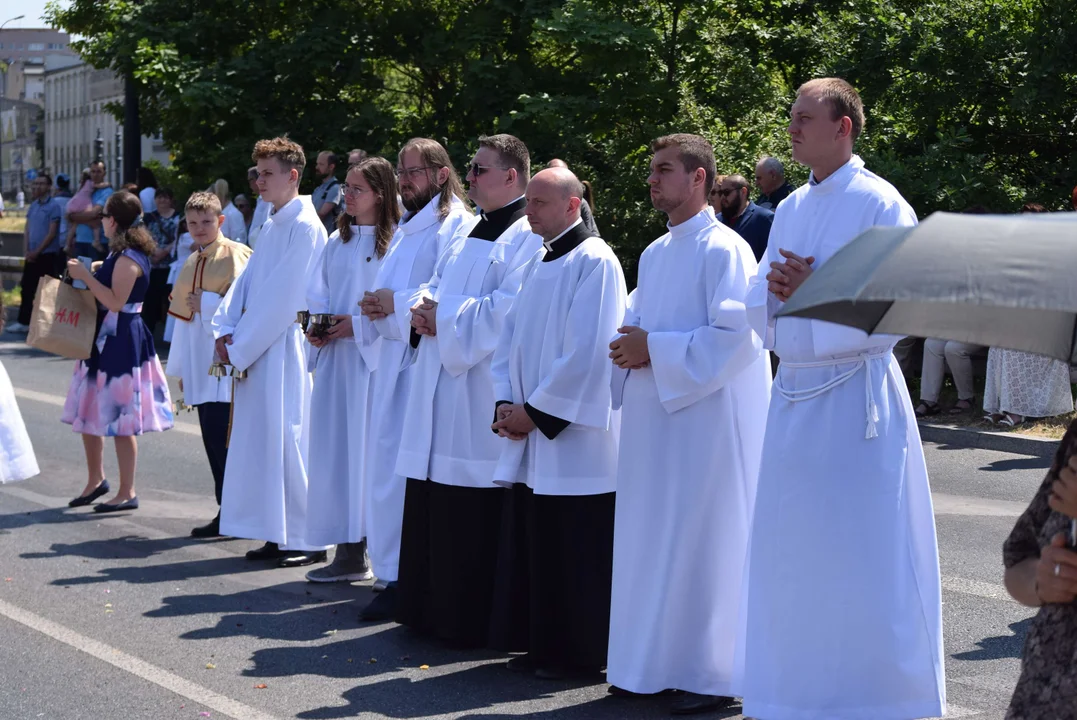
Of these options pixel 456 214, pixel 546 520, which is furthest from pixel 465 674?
pixel 456 214

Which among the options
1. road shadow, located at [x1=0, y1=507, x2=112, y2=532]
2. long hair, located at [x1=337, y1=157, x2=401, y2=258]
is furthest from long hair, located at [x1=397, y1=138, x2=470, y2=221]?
road shadow, located at [x1=0, y1=507, x2=112, y2=532]

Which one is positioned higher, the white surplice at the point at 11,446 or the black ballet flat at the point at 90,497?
the white surplice at the point at 11,446

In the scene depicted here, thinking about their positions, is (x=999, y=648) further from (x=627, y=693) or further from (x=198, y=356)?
(x=198, y=356)

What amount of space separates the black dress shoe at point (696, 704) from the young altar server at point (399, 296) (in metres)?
2.11

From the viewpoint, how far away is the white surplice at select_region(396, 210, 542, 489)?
21.5ft

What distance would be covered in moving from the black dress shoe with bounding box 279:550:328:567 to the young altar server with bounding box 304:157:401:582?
13.4 inches

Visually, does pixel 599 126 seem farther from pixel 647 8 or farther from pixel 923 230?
pixel 923 230

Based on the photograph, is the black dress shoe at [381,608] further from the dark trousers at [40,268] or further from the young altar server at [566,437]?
the dark trousers at [40,268]

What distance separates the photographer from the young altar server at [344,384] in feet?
26.1

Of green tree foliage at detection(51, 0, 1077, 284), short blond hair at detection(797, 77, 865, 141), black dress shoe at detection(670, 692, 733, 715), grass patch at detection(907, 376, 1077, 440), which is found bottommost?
black dress shoe at detection(670, 692, 733, 715)

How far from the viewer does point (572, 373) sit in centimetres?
599

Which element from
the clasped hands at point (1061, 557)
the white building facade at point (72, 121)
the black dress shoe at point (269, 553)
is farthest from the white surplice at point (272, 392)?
the white building facade at point (72, 121)

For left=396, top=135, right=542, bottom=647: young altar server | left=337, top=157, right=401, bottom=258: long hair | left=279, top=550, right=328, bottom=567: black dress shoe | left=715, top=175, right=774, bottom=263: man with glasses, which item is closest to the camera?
left=396, top=135, right=542, bottom=647: young altar server

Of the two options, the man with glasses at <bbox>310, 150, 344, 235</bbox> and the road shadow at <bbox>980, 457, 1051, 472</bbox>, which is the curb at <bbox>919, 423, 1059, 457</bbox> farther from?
the man with glasses at <bbox>310, 150, 344, 235</bbox>
